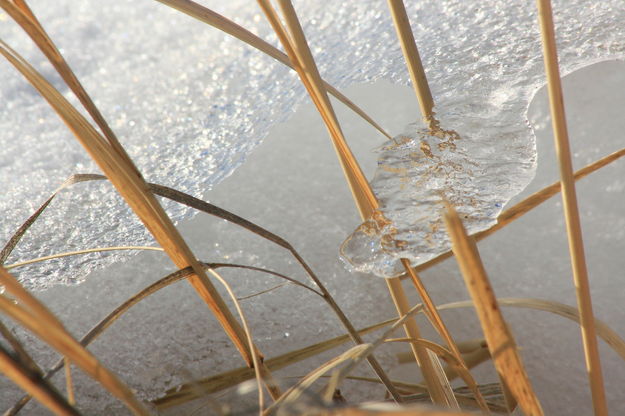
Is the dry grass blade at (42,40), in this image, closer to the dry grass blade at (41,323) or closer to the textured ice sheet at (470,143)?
the dry grass blade at (41,323)

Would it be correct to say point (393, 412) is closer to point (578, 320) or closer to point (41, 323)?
point (41, 323)

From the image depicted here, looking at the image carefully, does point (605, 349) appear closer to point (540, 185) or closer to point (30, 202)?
point (540, 185)

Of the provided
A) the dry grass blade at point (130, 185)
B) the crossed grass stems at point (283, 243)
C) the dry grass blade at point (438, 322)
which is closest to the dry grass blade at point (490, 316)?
the crossed grass stems at point (283, 243)

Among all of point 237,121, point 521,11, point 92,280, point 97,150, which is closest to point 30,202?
point 92,280

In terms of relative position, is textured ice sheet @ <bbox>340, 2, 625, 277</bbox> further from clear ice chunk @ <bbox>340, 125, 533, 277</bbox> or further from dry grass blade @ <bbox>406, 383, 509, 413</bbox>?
dry grass blade @ <bbox>406, 383, 509, 413</bbox>

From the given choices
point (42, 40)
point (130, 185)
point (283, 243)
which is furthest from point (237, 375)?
point (42, 40)
